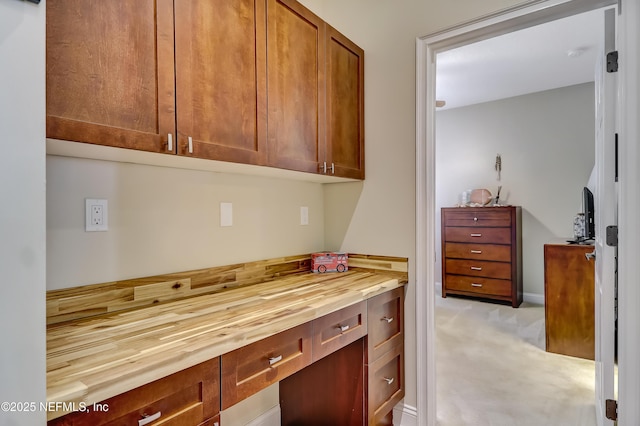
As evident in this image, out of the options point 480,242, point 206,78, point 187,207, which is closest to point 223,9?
point 206,78

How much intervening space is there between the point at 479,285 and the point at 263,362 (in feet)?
13.3

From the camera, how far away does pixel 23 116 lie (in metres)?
0.63

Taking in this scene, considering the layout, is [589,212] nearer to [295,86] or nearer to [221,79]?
[295,86]

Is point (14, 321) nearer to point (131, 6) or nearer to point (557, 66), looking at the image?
point (131, 6)

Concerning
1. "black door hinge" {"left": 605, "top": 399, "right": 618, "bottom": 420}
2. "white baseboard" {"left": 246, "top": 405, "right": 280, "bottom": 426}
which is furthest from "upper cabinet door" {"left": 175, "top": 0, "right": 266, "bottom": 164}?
"black door hinge" {"left": 605, "top": 399, "right": 618, "bottom": 420}

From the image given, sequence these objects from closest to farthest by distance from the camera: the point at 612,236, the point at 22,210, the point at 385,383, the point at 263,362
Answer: the point at 22,210 < the point at 263,362 < the point at 612,236 < the point at 385,383

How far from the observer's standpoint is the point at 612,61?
154 centimetres

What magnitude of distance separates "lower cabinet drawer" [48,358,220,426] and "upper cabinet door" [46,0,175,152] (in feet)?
2.22

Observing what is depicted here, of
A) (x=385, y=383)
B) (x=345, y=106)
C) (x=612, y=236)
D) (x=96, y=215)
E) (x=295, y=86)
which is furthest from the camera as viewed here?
(x=345, y=106)

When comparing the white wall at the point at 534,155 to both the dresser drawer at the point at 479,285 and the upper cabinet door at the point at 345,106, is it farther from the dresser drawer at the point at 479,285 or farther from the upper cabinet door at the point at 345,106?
the upper cabinet door at the point at 345,106

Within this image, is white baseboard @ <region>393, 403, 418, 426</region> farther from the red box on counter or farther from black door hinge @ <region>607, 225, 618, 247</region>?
black door hinge @ <region>607, 225, 618, 247</region>

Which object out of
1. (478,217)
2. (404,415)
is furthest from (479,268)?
(404,415)

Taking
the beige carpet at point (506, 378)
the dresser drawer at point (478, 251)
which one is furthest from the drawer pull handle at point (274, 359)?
the dresser drawer at point (478, 251)

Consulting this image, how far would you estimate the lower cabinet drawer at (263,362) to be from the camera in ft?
3.39
